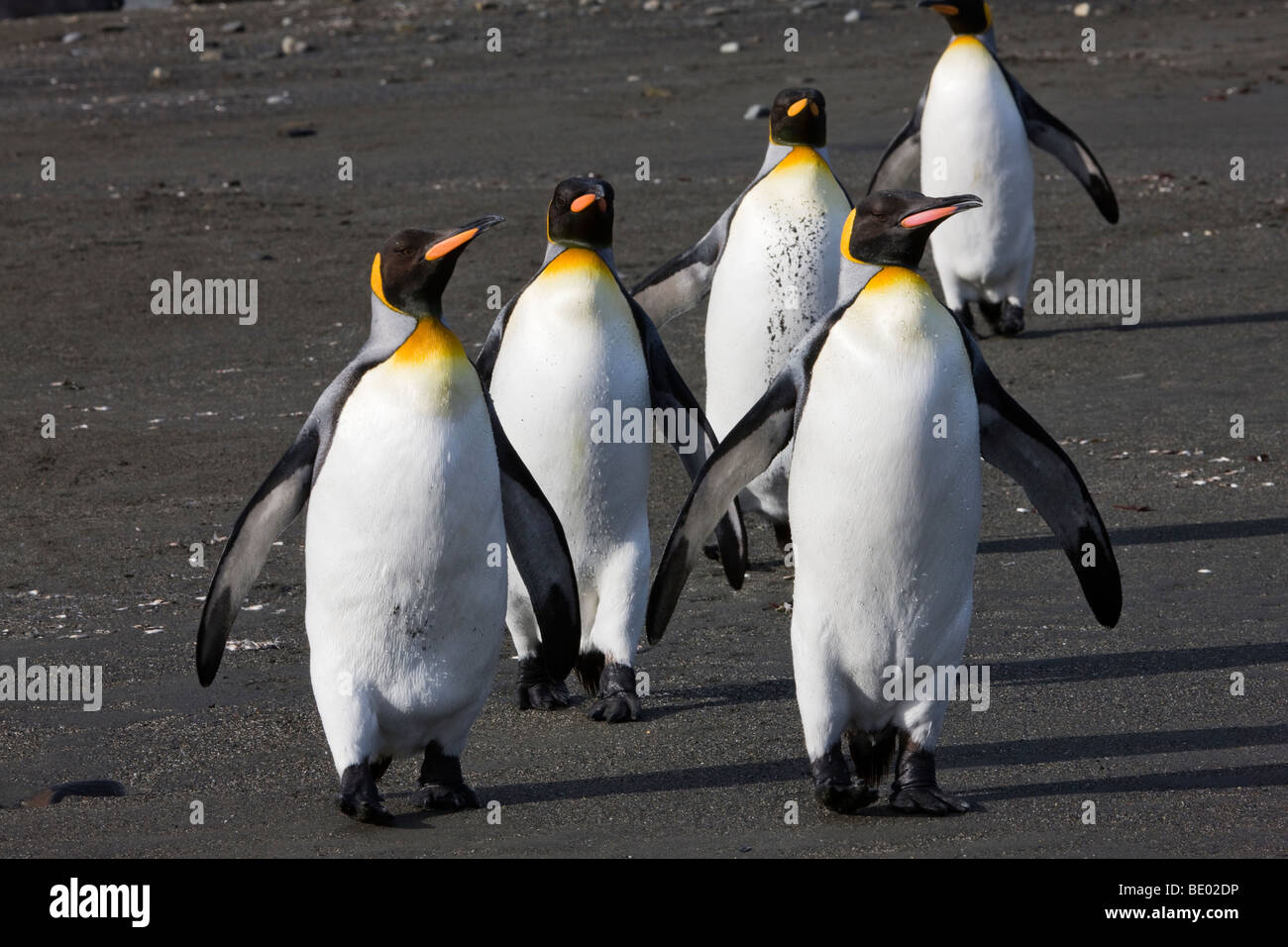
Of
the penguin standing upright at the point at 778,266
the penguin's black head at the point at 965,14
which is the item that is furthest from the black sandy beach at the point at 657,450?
the penguin's black head at the point at 965,14

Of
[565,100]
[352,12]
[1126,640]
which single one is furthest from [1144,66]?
[1126,640]

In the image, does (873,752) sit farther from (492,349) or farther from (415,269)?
(492,349)

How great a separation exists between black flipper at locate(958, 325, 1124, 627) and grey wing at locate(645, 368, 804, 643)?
1.46 feet

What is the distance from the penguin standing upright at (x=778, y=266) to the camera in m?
6.19

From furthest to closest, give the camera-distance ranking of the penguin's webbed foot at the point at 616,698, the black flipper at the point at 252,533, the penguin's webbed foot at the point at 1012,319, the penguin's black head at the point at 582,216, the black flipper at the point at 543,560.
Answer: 1. the penguin's webbed foot at the point at 1012,319
2. the penguin's black head at the point at 582,216
3. the penguin's webbed foot at the point at 616,698
4. the black flipper at the point at 543,560
5. the black flipper at the point at 252,533

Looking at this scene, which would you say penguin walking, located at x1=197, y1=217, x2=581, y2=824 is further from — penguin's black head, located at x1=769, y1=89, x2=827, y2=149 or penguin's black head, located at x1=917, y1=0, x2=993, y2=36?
penguin's black head, located at x1=917, y1=0, x2=993, y2=36

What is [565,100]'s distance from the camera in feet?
53.6

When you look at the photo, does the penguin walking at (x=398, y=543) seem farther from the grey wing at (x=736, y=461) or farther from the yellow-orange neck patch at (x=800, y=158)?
the yellow-orange neck patch at (x=800, y=158)

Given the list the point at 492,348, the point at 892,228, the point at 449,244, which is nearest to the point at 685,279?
the point at 492,348

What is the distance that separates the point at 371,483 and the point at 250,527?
0.34 m

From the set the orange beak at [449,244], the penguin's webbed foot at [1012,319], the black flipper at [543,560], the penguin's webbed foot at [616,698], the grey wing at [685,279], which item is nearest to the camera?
the orange beak at [449,244]

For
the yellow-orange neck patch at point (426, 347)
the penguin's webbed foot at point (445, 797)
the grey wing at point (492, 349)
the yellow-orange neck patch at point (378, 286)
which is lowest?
the penguin's webbed foot at point (445, 797)

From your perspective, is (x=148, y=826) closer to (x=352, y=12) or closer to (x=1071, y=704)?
(x=1071, y=704)

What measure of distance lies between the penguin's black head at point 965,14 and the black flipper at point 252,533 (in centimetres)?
609
